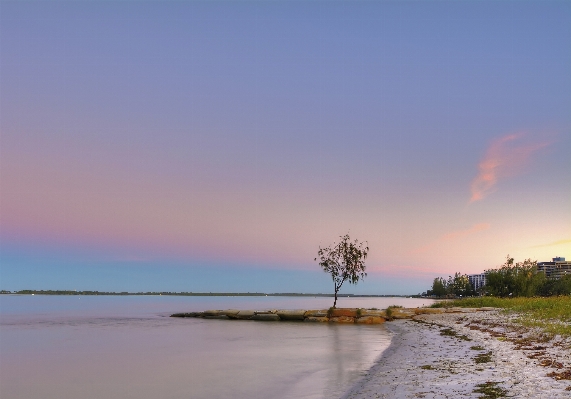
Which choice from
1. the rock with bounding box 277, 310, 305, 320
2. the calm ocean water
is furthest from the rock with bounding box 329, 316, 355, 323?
the calm ocean water

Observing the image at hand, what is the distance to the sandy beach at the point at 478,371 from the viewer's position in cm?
1234

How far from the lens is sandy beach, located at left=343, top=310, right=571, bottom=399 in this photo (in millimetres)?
12344

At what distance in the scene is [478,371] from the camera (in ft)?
51.2

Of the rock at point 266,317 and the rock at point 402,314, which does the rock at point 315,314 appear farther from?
the rock at point 402,314

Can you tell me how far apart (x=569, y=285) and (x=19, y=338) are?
158 meters

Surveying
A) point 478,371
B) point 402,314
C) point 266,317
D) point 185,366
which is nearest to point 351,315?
point 402,314

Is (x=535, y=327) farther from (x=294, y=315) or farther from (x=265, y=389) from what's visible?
(x=294, y=315)

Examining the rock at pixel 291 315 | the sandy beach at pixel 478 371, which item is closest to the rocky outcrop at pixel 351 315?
the rock at pixel 291 315

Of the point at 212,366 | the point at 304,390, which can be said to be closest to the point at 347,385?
the point at 304,390

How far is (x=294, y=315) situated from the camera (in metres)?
66.5

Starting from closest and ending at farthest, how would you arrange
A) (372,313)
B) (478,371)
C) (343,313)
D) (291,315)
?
(478,371)
(372,313)
(343,313)
(291,315)

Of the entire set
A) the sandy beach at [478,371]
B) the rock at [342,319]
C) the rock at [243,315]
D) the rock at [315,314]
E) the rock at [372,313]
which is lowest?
the rock at [243,315]

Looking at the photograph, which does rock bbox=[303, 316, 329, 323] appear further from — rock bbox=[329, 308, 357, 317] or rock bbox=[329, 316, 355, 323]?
rock bbox=[329, 308, 357, 317]

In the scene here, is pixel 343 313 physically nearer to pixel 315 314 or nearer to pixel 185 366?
pixel 315 314
